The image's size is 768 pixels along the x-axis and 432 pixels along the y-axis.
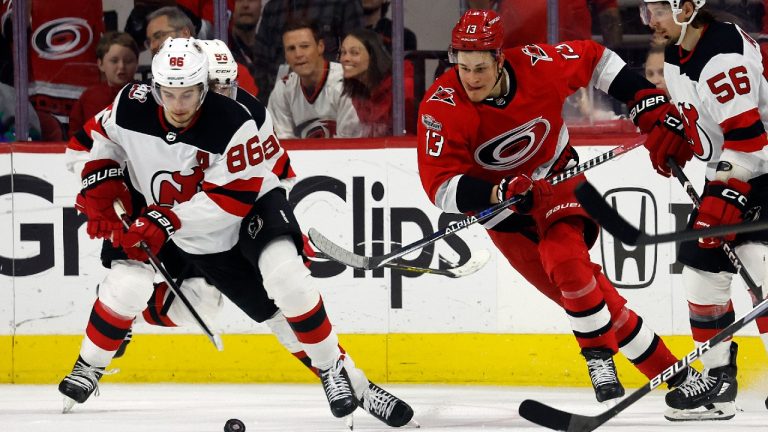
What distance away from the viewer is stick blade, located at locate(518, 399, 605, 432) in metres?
3.38

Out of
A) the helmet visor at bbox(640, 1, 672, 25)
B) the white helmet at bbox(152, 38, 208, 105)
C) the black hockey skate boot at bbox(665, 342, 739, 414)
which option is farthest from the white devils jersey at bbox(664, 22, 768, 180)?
the white helmet at bbox(152, 38, 208, 105)

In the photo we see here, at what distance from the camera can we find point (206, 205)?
3982 millimetres

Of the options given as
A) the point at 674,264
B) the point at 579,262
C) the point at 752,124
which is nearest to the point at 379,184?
the point at 674,264

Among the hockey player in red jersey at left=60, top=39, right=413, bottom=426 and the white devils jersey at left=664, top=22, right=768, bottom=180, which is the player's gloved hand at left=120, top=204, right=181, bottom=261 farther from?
the white devils jersey at left=664, top=22, right=768, bottom=180

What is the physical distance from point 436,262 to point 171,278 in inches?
48.2

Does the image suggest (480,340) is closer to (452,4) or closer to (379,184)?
(379,184)

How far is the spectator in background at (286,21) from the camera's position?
17.7 ft

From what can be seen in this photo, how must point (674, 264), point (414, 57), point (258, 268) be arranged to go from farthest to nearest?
point (414, 57), point (674, 264), point (258, 268)

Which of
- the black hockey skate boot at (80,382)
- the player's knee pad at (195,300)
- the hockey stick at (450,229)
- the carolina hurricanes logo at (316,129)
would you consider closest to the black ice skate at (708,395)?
the hockey stick at (450,229)

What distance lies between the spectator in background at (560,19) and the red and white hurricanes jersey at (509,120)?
1088 millimetres

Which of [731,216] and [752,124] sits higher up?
[752,124]

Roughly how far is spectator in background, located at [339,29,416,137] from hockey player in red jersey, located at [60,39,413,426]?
1155mm

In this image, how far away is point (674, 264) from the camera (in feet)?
16.4

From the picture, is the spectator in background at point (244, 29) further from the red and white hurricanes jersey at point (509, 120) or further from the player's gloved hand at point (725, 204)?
the player's gloved hand at point (725, 204)
